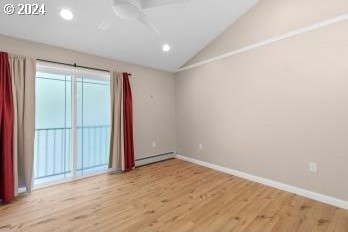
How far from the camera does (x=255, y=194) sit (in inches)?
110

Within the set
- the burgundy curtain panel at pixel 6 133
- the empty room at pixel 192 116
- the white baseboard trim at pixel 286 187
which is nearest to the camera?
the empty room at pixel 192 116

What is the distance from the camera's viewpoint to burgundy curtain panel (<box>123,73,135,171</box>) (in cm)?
390

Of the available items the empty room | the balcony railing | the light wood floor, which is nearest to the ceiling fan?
the empty room

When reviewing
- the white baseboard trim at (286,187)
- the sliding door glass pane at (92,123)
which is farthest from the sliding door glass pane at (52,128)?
the white baseboard trim at (286,187)

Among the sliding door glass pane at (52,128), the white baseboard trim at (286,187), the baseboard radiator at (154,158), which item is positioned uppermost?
the sliding door glass pane at (52,128)

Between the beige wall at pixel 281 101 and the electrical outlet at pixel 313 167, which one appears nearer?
the beige wall at pixel 281 101

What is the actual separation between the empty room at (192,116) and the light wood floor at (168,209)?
0.07 feet

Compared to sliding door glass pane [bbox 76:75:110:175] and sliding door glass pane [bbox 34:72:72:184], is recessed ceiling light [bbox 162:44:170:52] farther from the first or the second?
sliding door glass pane [bbox 34:72:72:184]

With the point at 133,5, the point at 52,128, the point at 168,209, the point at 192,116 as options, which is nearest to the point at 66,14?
the point at 133,5

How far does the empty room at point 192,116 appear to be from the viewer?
232 centimetres

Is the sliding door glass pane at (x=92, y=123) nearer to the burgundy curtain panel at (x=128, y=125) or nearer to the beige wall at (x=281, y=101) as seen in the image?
the burgundy curtain panel at (x=128, y=125)

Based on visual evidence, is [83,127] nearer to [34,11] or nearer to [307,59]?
[34,11]

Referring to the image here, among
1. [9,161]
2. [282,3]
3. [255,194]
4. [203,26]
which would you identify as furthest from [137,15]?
[255,194]

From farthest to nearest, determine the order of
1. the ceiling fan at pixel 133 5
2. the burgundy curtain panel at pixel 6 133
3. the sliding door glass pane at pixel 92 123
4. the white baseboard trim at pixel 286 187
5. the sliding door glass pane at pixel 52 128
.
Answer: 1. the sliding door glass pane at pixel 92 123
2. the sliding door glass pane at pixel 52 128
3. the burgundy curtain panel at pixel 6 133
4. the white baseboard trim at pixel 286 187
5. the ceiling fan at pixel 133 5
